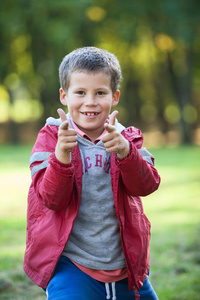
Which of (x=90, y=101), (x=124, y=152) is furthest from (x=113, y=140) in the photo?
(x=90, y=101)

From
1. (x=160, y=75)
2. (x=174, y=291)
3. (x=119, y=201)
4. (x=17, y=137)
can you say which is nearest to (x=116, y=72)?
(x=119, y=201)

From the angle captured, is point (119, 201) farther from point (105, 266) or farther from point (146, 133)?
point (146, 133)

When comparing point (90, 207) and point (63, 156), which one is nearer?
point (63, 156)

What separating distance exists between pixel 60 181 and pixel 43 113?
26.1 meters

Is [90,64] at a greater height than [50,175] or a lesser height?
greater

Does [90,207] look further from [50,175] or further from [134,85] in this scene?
[134,85]

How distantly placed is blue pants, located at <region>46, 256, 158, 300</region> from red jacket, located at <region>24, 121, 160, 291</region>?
0.06 m

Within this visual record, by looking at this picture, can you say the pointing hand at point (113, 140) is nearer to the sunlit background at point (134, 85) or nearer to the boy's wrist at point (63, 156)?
the boy's wrist at point (63, 156)

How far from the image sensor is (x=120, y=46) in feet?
94.4

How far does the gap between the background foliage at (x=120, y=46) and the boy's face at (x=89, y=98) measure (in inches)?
824

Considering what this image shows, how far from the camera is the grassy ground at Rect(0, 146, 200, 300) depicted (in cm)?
434

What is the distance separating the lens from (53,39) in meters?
23.4

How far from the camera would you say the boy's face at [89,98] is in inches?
102

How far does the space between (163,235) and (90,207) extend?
438 cm
